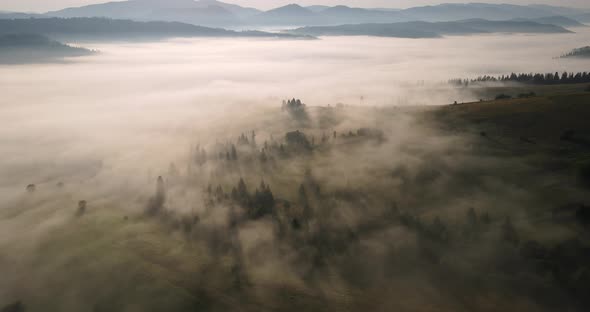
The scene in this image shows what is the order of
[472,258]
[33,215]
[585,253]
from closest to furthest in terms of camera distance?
[585,253] → [472,258] → [33,215]

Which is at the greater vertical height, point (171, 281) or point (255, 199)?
point (255, 199)

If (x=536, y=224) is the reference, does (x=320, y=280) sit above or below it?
below

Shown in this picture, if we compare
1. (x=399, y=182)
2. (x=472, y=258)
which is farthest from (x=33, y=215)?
(x=472, y=258)

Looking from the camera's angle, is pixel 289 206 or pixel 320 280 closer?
pixel 320 280

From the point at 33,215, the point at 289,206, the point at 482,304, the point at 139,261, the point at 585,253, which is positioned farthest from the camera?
the point at 33,215

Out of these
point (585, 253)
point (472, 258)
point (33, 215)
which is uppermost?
point (585, 253)

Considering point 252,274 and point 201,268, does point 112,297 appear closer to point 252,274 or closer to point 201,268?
point 201,268

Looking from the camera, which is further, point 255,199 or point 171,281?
point 255,199

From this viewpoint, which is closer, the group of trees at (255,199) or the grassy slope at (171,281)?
the grassy slope at (171,281)

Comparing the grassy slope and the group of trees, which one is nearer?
the grassy slope

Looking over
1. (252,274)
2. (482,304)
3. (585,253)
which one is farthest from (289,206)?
(585,253)
